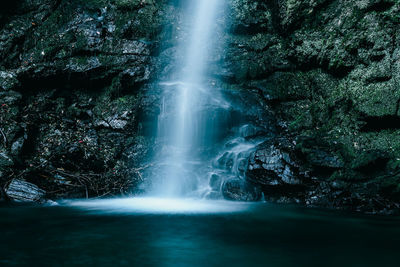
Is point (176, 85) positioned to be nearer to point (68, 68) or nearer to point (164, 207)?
point (68, 68)

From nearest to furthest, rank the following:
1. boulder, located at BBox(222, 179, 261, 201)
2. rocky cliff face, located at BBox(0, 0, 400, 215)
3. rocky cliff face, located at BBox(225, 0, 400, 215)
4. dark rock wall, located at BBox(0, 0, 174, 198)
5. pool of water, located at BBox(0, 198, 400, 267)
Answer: pool of water, located at BBox(0, 198, 400, 267) < rocky cliff face, located at BBox(225, 0, 400, 215) < rocky cliff face, located at BBox(0, 0, 400, 215) < boulder, located at BBox(222, 179, 261, 201) < dark rock wall, located at BBox(0, 0, 174, 198)

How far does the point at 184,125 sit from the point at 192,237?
5851 millimetres

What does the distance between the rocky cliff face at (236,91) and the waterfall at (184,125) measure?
1.91 ft

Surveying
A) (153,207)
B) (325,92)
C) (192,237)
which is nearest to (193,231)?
(192,237)

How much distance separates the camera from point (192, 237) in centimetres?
350

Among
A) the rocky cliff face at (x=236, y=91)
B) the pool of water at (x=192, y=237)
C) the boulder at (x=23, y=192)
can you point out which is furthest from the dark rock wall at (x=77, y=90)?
the pool of water at (x=192, y=237)

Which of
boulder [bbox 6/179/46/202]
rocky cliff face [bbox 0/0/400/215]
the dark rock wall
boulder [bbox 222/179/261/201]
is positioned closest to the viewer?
boulder [bbox 6/179/46/202]

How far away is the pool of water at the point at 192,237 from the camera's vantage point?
8.89 feet

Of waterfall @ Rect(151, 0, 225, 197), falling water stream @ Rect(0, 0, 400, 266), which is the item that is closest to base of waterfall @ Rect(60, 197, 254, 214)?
falling water stream @ Rect(0, 0, 400, 266)

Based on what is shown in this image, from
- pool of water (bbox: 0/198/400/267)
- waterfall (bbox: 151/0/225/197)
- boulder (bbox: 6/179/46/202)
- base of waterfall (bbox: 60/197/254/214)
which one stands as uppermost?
waterfall (bbox: 151/0/225/197)

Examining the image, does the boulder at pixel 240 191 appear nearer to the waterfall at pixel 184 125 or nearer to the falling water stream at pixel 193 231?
the falling water stream at pixel 193 231

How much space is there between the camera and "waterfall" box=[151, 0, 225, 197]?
782 centimetres

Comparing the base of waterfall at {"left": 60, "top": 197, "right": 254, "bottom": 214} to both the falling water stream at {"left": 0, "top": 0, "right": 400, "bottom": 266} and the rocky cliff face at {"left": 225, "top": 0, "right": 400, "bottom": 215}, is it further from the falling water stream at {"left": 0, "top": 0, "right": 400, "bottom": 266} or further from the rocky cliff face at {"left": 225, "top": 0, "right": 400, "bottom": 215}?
the rocky cliff face at {"left": 225, "top": 0, "right": 400, "bottom": 215}

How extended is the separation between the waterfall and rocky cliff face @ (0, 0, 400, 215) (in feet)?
1.91
